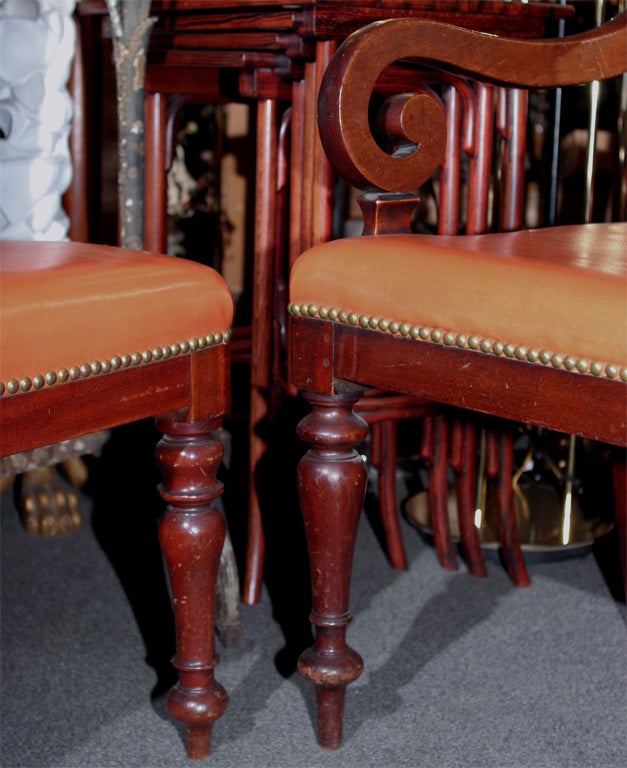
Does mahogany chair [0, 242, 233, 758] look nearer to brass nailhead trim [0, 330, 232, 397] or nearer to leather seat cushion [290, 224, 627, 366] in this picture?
brass nailhead trim [0, 330, 232, 397]

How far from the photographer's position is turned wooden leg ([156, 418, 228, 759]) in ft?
3.27

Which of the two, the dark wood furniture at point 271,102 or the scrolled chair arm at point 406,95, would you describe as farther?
the dark wood furniture at point 271,102

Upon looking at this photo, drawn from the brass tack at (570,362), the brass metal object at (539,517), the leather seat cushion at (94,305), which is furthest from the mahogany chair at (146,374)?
the brass metal object at (539,517)

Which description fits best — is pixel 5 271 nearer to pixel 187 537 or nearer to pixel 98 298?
pixel 98 298

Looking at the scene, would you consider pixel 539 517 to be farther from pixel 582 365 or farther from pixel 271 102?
pixel 582 365

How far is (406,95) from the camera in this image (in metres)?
1.01

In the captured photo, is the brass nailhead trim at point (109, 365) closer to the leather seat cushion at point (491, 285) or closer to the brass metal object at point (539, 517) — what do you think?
the leather seat cushion at point (491, 285)

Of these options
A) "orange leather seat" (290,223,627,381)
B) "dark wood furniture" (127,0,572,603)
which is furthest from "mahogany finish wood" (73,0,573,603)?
"orange leather seat" (290,223,627,381)

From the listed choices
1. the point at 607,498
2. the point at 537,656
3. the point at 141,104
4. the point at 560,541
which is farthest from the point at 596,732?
the point at 141,104

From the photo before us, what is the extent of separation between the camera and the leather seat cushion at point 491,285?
803mm

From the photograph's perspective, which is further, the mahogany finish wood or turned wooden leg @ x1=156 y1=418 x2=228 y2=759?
the mahogany finish wood

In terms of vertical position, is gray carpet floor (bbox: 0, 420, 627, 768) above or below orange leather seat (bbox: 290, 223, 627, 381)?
below

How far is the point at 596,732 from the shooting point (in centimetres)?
113

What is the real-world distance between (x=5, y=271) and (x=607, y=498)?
1.18m
